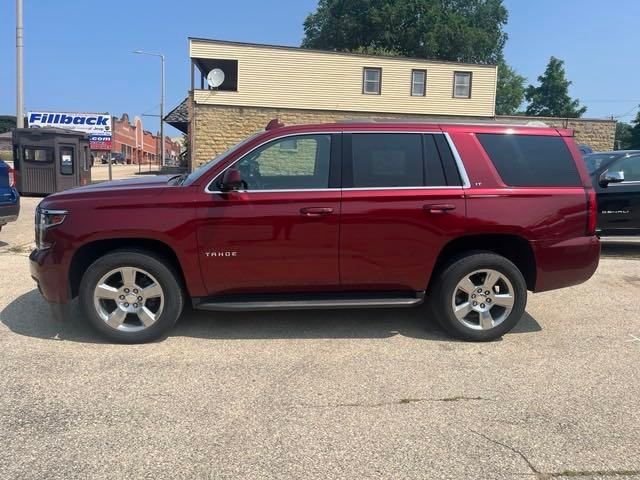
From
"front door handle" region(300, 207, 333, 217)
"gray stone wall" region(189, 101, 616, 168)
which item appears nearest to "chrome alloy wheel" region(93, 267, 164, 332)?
"front door handle" region(300, 207, 333, 217)

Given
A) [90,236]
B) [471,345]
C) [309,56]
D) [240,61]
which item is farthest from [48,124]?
[471,345]

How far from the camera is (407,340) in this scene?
186 inches

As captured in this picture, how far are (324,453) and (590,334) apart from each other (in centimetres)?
326

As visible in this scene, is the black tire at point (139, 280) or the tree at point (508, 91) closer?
the black tire at point (139, 280)

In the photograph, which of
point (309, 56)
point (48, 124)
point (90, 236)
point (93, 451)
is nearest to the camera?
point (93, 451)

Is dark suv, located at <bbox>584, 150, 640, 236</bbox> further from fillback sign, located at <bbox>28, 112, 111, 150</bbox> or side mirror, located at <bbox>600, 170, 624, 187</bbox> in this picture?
fillback sign, located at <bbox>28, 112, 111, 150</bbox>

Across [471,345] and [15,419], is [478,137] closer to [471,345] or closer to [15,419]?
[471,345]

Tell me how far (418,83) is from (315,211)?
23.7 metres

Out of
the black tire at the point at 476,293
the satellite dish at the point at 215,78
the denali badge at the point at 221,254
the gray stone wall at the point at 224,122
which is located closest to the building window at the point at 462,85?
the gray stone wall at the point at 224,122

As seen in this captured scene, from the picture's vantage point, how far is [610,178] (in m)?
7.96

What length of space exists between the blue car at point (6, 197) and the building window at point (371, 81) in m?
20.0

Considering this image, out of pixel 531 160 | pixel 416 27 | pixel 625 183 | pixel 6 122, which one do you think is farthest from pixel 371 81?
pixel 6 122

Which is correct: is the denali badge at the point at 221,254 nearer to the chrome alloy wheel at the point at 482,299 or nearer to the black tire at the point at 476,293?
the black tire at the point at 476,293

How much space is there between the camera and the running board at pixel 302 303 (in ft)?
14.7
